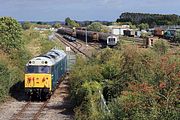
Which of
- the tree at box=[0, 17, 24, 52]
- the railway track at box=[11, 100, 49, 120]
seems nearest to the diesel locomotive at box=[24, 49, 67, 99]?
the railway track at box=[11, 100, 49, 120]

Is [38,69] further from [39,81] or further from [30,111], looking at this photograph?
[30,111]

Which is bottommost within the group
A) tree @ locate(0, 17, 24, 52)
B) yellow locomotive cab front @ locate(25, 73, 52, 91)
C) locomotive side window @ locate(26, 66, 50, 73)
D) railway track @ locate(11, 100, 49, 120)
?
railway track @ locate(11, 100, 49, 120)

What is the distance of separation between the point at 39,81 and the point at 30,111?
13.2ft

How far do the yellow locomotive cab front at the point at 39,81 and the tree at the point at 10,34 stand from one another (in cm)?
1570

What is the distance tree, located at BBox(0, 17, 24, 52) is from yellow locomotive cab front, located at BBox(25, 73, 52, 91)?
15.7m

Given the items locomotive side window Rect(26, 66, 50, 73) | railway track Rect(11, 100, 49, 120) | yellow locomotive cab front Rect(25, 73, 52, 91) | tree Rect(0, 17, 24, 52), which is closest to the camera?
railway track Rect(11, 100, 49, 120)

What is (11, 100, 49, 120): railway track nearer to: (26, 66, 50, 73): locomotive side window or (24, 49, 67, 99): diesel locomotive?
(24, 49, 67, 99): diesel locomotive

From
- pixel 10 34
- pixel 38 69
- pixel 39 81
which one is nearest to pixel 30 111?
pixel 39 81

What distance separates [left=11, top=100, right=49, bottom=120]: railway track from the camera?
2440cm

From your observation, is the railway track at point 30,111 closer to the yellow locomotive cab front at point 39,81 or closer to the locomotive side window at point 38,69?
the yellow locomotive cab front at point 39,81

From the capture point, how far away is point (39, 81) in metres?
30.2

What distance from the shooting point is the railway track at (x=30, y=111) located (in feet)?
80.1

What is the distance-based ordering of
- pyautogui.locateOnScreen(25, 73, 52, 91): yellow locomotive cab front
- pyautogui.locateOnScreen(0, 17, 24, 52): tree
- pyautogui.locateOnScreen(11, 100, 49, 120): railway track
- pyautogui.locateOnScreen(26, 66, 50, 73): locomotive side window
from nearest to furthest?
pyautogui.locateOnScreen(11, 100, 49, 120): railway track, pyautogui.locateOnScreen(25, 73, 52, 91): yellow locomotive cab front, pyautogui.locateOnScreen(26, 66, 50, 73): locomotive side window, pyautogui.locateOnScreen(0, 17, 24, 52): tree

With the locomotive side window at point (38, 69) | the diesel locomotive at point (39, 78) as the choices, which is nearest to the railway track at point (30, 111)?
the diesel locomotive at point (39, 78)
